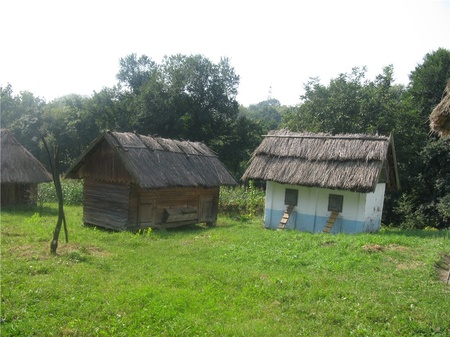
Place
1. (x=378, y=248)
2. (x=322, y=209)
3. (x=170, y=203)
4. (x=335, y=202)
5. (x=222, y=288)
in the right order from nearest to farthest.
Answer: (x=222, y=288)
(x=378, y=248)
(x=170, y=203)
(x=335, y=202)
(x=322, y=209)

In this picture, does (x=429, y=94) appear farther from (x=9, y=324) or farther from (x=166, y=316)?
(x=9, y=324)

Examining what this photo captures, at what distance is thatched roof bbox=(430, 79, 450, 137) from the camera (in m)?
7.95

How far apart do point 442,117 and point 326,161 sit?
30.6 ft

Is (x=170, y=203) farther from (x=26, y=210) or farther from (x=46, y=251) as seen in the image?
(x=26, y=210)

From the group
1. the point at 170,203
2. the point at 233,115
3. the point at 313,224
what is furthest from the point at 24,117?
the point at 313,224

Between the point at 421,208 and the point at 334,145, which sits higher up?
the point at 334,145

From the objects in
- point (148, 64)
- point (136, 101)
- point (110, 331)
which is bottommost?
point (110, 331)

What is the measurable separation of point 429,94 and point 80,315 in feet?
85.8

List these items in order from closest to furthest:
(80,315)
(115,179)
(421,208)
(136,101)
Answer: (80,315)
(115,179)
(421,208)
(136,101)

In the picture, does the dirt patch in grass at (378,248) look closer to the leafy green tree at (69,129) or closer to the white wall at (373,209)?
the white wall at (373,209)

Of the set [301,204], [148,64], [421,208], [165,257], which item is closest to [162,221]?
[165,257]

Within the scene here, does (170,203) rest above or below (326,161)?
below

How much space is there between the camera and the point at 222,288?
7.96 metres

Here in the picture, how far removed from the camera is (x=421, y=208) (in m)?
22.4
